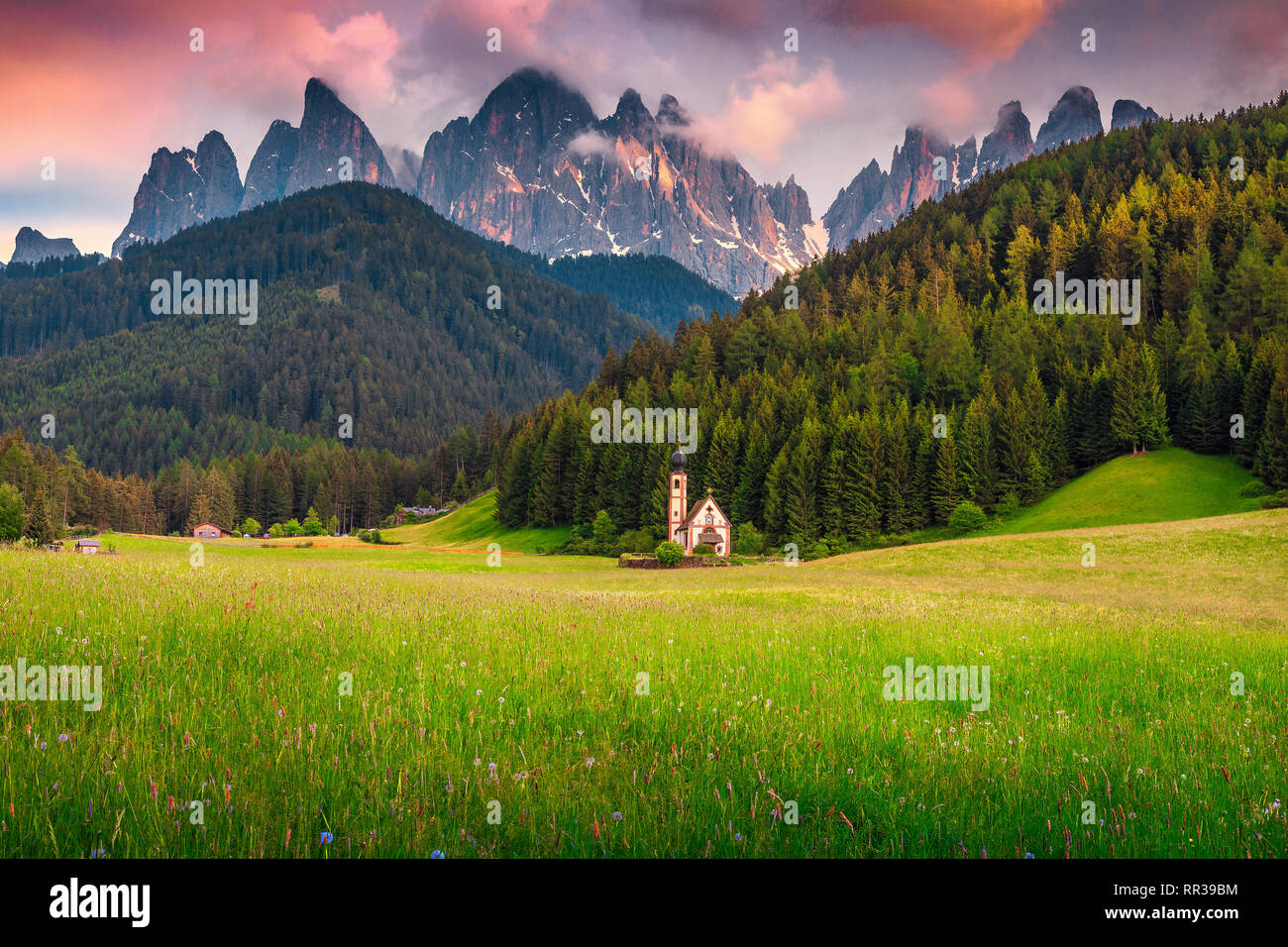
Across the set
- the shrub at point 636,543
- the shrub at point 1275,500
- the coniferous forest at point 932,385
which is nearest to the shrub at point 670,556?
the shrub at point 636,543

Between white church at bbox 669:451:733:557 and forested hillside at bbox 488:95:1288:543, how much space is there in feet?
15.0

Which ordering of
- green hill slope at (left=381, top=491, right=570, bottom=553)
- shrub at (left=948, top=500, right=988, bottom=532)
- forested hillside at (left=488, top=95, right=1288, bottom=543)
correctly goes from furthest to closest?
A: green hill slope at (left=381, top=491, right=570, bottom=553) < forested hillside at (left=488, top=95, right=1288, bottom=543) < shrub at (left=948, top=500, right=988, bottom=532)

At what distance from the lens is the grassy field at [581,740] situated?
13.7 ft

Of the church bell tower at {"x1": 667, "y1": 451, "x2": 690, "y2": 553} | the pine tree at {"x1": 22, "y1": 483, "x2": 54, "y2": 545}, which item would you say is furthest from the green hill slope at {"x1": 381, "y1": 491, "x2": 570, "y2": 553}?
the pine tree at {"x1": 22, "y1": 483, "x2": 54, "y2": 545}

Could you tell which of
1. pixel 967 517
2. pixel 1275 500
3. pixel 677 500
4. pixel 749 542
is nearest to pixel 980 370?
pixel 967 517

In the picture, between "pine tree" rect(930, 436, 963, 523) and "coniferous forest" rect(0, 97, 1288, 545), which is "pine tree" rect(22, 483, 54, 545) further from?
"pine tree" rect(930, 436, 963, 523)

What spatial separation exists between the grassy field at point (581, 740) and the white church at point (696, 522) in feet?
249

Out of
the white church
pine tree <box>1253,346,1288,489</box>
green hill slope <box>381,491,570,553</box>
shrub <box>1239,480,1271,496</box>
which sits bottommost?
green hill slope <box>381,491,570,553</box>

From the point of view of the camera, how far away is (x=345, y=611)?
1131 cm

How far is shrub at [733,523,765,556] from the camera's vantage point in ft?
287

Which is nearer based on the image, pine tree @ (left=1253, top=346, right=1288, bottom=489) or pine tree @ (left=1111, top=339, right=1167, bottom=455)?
pine tree @ (left=1253, top=346, right=1288, bottom=489)
